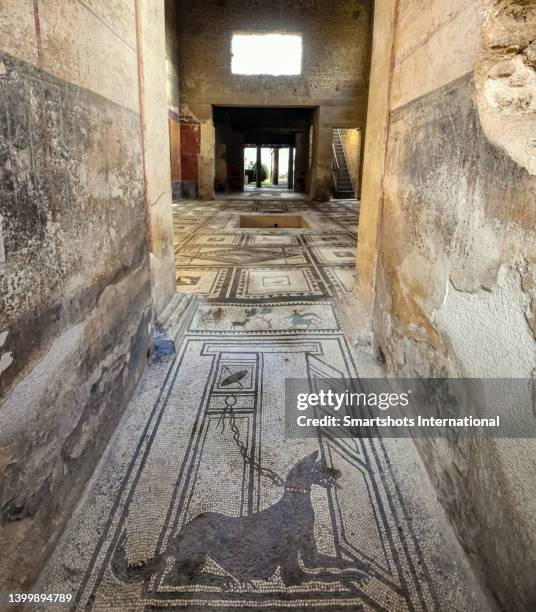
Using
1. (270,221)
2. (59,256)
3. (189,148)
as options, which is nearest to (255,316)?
(59,256)

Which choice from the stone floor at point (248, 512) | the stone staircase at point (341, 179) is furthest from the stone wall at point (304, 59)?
the stone floor at point (248, 512)

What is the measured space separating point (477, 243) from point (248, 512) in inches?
36.1

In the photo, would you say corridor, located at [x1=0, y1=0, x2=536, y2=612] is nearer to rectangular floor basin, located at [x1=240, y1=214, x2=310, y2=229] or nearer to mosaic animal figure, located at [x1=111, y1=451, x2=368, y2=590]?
mosaic animal figure, located at [x1=111, y1=451, x2=368, y2=590]

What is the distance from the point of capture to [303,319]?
2.50 m

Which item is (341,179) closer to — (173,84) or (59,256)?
(173,84)

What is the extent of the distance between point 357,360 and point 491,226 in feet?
3.89

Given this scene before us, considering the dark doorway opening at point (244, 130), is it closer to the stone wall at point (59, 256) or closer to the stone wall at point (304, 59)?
the stone wall at point (304, 59)

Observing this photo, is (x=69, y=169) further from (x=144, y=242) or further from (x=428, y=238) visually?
(x=428, y=238)

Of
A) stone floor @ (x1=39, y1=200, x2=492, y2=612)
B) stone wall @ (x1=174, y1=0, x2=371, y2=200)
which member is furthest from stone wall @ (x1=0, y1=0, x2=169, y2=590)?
stone wall @ (x1=174, y1=0, x2=371, y2=200)

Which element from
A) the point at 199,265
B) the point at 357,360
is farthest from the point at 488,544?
the point at 199,265

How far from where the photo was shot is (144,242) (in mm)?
1861

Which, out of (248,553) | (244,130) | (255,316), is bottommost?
(248,553)

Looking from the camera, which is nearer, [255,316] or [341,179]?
[255,316]

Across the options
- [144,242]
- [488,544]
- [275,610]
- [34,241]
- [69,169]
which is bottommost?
[275,610]
